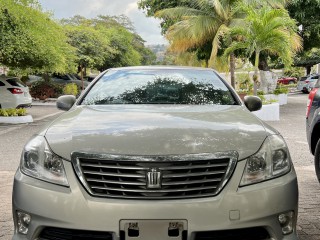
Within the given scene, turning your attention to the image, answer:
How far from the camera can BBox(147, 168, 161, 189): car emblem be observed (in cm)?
247

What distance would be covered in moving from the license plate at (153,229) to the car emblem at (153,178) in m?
0.21

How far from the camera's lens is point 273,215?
8.37 feet

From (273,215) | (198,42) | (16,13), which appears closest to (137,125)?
(273,215)

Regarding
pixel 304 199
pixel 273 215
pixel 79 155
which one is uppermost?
pixel 79 155

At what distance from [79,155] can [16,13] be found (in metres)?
11.3

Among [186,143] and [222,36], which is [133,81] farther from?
[222,36]

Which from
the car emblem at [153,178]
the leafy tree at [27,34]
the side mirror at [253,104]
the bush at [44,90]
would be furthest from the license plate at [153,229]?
the bush at [44,90]

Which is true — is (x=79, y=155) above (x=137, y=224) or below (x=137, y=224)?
above

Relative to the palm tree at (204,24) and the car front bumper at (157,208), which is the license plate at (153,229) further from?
the palm tree at (204,24)

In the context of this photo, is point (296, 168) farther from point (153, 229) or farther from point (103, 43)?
point (103, 43)

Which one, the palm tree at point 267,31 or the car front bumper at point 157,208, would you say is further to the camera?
the palm tree at point 267,31

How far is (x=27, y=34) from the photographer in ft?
42.1

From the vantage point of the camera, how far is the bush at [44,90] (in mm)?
24562

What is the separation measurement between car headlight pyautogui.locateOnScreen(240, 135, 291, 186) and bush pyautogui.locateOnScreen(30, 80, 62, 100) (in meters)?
22.9
